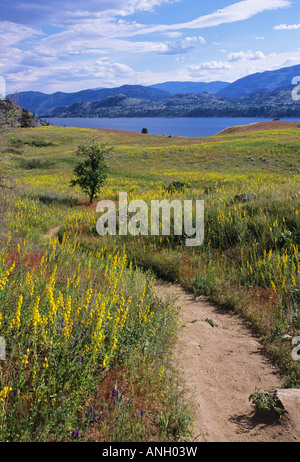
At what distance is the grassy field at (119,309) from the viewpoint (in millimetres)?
2930

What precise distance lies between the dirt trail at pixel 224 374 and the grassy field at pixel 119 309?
0.76ft

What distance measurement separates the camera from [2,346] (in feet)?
10.4

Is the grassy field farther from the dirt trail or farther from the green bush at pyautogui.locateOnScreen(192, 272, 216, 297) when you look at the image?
the dirt trail

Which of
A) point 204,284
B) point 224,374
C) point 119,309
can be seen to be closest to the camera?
point 119,309

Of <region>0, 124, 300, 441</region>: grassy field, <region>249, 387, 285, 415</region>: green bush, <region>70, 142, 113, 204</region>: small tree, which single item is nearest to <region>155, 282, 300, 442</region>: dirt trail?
<region>249, 387, 285, 415</region>: green bush

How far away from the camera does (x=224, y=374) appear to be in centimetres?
441

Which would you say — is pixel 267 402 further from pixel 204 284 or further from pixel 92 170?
pixel 92 170

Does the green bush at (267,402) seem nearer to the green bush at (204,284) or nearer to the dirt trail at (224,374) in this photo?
the dirt trail at (224,374)

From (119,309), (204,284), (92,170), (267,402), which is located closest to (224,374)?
(267,402)

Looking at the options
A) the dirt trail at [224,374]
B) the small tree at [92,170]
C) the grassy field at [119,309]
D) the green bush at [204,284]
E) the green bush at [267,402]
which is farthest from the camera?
the small tree at [92,170]

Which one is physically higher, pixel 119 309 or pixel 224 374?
pixel 119 309

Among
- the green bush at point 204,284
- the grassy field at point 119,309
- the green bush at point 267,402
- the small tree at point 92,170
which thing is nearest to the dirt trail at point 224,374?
the green bush at point 267,402

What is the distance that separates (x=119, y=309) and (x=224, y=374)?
1.84m

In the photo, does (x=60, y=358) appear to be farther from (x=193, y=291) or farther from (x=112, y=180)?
(x=112, y=180)
